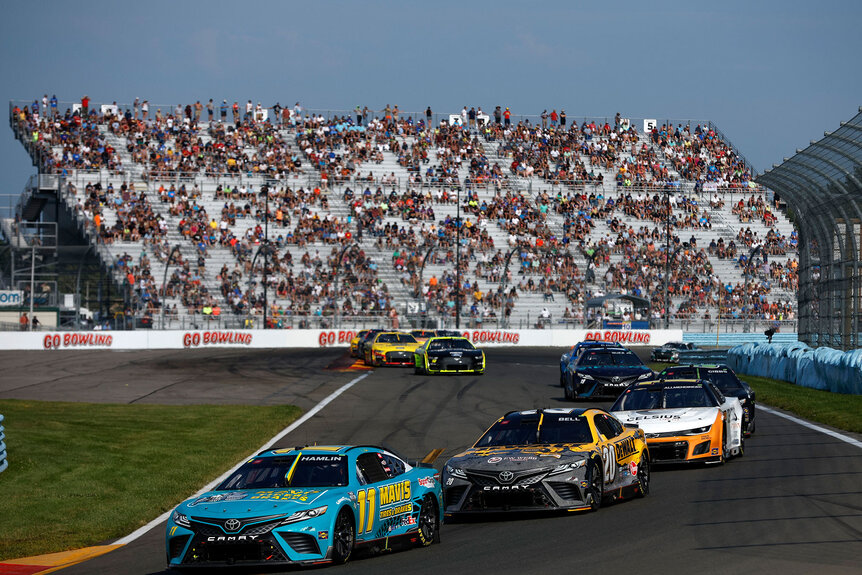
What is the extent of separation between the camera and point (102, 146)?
213ft

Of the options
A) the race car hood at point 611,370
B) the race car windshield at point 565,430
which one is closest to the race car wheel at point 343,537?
the race car windshield at point 565,430

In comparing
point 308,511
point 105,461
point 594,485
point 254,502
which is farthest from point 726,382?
point 254,502

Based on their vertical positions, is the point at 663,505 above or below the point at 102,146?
below

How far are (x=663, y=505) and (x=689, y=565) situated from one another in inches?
143

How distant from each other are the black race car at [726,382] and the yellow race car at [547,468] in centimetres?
685

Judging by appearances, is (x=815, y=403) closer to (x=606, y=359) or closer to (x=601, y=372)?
(x=601, y=372)

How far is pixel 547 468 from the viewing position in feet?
40.8

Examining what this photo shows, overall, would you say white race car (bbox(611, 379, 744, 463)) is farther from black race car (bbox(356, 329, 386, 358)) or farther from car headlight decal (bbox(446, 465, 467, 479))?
black race car (bbox(356, 329, 386, 358))

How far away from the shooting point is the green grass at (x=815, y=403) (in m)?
21.9

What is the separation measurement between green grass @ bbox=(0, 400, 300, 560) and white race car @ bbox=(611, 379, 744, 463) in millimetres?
6498

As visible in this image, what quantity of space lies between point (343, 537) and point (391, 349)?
3178 centimetres

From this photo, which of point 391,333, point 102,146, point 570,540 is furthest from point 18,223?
point 570,540

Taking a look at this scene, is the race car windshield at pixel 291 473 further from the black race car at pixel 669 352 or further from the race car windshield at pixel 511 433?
the black race car at pixel 669 352

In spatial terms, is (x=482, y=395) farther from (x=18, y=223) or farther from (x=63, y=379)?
(x=18, y=223)
